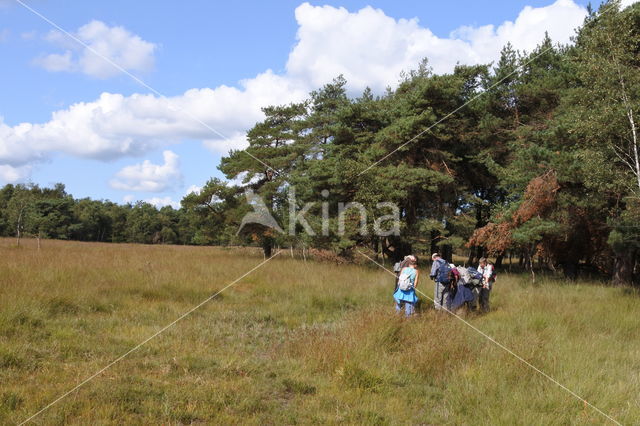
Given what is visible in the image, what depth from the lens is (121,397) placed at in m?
4.23

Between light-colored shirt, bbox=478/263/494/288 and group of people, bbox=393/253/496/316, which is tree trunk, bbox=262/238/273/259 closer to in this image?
group of people, bbox=393/253/496/316

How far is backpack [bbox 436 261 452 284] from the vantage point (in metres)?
8.98

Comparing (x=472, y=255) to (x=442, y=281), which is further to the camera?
(x=472, y=255)

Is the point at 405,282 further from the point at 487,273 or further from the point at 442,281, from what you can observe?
the point at 487,273

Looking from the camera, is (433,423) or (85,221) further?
(85,221)

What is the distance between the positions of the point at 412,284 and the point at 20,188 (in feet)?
85.9

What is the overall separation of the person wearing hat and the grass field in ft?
2.96

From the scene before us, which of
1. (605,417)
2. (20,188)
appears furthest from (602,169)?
(20,188)

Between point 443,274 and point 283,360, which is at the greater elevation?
point 443,274

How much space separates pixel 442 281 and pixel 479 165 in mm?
17508

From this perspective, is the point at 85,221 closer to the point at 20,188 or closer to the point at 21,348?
the point at 20,188

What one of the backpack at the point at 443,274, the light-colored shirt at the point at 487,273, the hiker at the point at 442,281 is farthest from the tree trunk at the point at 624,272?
the backpack at the point at 443,274

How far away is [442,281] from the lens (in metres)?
9.03

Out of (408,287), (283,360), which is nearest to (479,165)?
(408,287)
